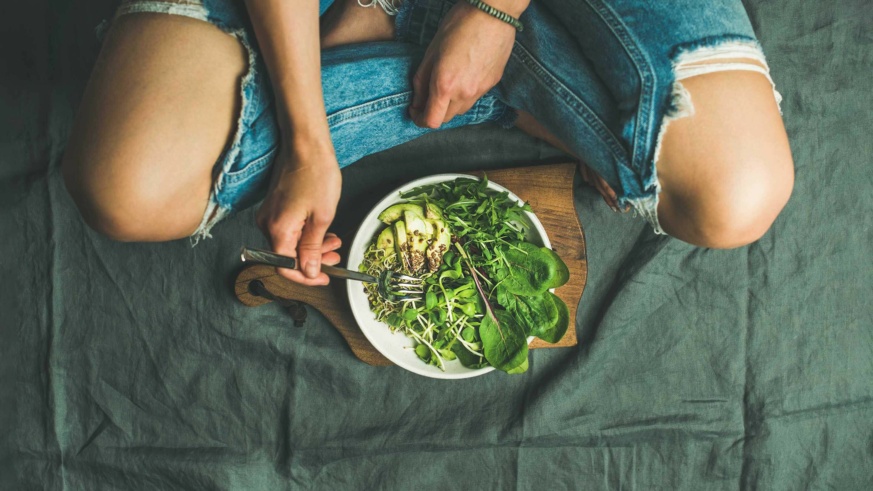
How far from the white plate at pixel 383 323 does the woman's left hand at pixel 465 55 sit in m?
0.15

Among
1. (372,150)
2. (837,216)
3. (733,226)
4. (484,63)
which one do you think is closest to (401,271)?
(372,150)

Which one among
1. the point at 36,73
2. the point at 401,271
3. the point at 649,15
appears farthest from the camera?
the point at 36,73

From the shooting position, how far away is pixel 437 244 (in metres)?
0.83

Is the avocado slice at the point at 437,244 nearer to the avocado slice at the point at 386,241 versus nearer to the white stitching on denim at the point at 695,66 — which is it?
the avocado slice at the point at 386,241

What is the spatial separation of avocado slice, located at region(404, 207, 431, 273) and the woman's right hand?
174 mm

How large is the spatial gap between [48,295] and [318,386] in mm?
474

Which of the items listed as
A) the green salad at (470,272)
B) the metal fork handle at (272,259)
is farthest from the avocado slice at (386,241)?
the metal fork handle at (272,259)

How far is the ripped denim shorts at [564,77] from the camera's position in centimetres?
66

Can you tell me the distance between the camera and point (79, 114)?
2.27ft

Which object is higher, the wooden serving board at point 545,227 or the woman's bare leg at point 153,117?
the woman's bare leg at point 153,117

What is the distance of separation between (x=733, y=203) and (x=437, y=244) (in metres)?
0.37

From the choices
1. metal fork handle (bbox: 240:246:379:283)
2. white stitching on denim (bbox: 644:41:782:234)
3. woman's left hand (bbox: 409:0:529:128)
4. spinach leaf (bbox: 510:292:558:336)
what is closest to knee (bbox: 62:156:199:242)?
metal fork handle (bbox: 240:246:379:283)

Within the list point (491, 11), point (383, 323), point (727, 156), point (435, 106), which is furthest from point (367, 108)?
point (727, 156)

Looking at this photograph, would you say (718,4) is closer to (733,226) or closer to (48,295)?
(733,226)
